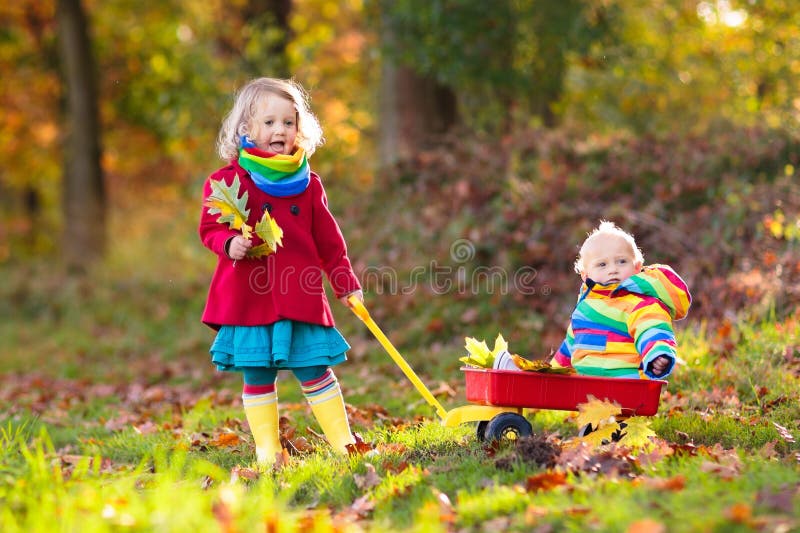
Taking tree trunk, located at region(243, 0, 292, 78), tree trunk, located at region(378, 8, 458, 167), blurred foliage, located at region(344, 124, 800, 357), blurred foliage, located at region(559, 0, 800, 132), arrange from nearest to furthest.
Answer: blurred foliage, located at region(344, 124, 800, 357) → blurred foliage, located at region(559, 0, 800, 132) → tree trunk, located at region(378, 8, 458, 167) → tree trunk, located at region(243, 0, 292, 78)

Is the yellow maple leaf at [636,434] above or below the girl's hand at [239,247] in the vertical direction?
below

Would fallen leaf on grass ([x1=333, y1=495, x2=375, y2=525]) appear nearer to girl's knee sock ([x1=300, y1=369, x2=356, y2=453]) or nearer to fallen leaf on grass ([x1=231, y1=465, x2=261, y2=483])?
fallen leaf on grass ([x1=231, y1=465, x2=261, y2=483])

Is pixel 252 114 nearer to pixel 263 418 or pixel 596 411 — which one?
pixel 263 418

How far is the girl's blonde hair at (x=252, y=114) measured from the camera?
4734 mm

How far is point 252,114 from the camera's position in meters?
4.73

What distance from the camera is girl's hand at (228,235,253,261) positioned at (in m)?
4.44

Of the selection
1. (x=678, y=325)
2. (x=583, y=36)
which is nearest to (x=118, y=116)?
(x=583, y=36)

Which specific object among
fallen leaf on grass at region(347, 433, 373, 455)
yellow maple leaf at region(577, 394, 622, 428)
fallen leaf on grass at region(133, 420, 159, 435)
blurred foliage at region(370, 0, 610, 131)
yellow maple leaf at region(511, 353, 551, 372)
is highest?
blurred foliage at region(370, 0, 610, 131)

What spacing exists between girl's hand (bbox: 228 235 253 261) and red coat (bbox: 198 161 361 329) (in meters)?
0.09

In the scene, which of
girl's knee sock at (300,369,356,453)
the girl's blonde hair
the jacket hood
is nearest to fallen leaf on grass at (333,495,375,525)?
girl's knee sock at (300,369,356,453)

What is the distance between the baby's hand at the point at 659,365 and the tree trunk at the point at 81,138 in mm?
14879

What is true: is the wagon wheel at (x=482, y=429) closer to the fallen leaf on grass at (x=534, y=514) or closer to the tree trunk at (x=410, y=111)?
the fallen leaf on grass at (x=534, y=514)

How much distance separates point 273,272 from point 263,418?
2.48 feet

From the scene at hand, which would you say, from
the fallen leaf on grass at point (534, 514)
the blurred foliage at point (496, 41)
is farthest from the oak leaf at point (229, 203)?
the blurred foliage at point (496, 41)
